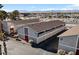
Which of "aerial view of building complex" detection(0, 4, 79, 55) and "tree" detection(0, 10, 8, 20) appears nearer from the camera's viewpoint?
"aerial view of building complex" detection(0, 4, 79, 55)

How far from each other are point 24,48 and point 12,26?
0.68 m

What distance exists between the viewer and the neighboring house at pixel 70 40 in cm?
289

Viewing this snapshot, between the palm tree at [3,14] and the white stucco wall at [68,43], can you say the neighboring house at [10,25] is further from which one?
the white stucco wall at [68,43]

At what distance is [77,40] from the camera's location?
121 inches

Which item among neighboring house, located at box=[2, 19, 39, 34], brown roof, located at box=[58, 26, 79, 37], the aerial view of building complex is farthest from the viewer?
neighboring house, located at box=[2, 19, 39, 34]

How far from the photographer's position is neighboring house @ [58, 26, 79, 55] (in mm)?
2893

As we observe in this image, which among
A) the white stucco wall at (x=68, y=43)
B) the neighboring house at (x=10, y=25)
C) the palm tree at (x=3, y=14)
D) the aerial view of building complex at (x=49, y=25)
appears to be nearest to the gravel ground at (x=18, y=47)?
the aerial view of building complex at (x=49, y=25)

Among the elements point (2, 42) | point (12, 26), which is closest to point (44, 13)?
point (12, 26)

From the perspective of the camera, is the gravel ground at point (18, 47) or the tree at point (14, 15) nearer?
the tree at point (14, 15)

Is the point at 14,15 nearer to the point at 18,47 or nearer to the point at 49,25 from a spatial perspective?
the point at 49,25

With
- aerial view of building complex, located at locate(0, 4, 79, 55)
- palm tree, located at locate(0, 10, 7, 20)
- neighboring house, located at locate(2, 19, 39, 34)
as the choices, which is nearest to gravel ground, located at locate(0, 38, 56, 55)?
aerial view of building complex, located at locate(0, 4, 79, 55)

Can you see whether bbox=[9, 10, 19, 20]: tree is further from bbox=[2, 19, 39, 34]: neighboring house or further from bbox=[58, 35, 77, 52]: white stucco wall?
bbox=[58, 35, 77, 52]: white stucco wall

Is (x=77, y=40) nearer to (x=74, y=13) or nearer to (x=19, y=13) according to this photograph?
(x=74, y=13)
